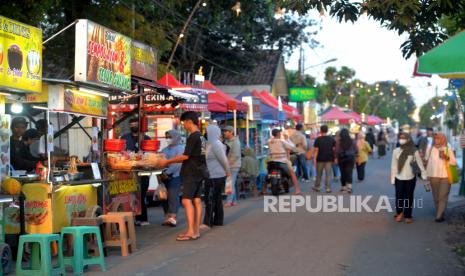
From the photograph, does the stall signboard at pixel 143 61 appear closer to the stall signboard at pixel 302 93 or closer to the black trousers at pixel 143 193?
the black trousers at pixel 143 193

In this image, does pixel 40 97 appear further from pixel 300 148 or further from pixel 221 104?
pixel 300 148

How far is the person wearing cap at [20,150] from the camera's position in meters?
11.3

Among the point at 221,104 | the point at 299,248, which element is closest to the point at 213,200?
the point at 299,248

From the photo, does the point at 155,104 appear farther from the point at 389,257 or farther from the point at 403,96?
the point at 403,96

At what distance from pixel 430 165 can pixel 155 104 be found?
551 cm

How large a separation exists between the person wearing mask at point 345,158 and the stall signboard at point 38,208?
12.3 meters

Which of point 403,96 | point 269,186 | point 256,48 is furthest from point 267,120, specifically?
point 403,96

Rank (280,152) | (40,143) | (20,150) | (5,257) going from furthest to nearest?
(280,152)
(20,150)
(40,143)
(5,257)

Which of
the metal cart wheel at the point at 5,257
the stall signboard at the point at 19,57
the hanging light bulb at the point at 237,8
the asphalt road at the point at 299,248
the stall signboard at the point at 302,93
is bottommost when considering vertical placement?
the asphalt road at the point at 299,248

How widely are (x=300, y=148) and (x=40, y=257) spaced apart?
1800 centimetres

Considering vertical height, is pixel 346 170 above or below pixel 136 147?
below

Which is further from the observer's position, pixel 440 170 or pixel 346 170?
pixel 346 170

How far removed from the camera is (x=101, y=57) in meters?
10.9

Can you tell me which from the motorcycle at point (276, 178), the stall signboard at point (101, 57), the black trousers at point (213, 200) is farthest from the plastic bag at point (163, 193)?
the motorcycle at point (276, 178)
